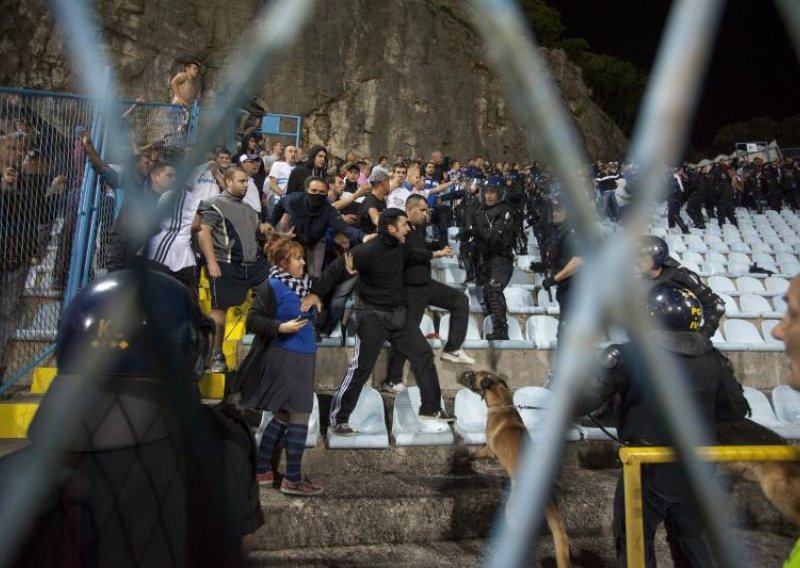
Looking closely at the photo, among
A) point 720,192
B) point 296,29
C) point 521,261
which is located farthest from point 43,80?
point 296,29

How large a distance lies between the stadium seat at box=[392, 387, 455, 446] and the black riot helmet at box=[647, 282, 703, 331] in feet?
5.97

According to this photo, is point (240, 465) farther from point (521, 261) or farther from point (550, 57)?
point (550, 57)

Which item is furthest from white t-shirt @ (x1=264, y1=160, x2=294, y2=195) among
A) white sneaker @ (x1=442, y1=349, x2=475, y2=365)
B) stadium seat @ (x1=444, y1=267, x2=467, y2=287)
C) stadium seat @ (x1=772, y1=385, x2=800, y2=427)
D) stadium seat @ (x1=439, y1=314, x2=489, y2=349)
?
stadium seat @ (x1=772, y1=385, x2=800, y2=427)

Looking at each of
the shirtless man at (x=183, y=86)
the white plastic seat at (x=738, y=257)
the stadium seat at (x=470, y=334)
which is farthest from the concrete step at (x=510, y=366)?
the white plastic seat at (x=738, y=257)

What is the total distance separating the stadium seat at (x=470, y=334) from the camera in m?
5.27

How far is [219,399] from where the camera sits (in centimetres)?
413

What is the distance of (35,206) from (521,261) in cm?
642

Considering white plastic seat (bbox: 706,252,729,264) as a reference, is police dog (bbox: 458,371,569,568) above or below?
below

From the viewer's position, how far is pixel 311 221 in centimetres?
527

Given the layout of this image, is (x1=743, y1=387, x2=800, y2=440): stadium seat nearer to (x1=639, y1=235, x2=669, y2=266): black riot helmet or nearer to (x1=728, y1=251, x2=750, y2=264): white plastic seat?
(x1=639, y1=235, x2=669, y2=266): black riot helmet

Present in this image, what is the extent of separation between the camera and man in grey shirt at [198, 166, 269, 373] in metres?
4.60

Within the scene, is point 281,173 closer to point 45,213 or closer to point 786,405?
point 45,213

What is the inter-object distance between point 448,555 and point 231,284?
2652 millimetres

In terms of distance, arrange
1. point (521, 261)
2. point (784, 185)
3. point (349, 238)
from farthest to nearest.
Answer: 1. point (784, 185)
2. point (521, 261)
3. point (349, 238)
